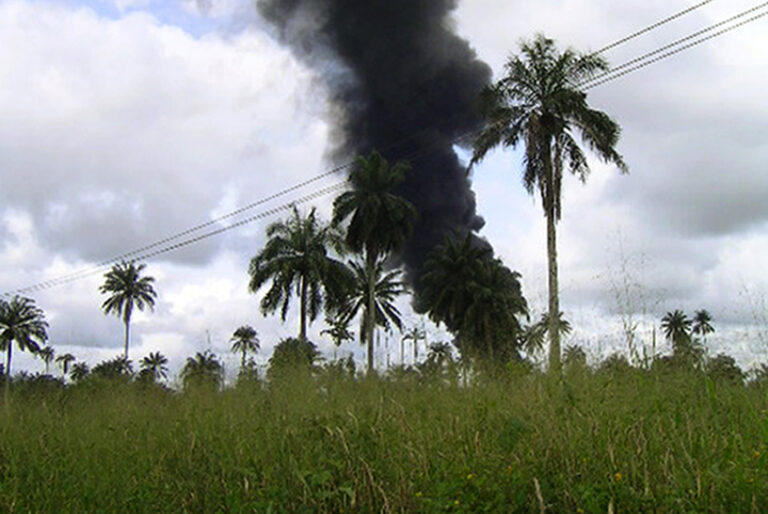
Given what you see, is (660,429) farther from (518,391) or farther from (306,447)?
(306,447)

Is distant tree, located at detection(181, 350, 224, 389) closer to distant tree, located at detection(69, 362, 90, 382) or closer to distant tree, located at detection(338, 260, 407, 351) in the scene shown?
distant tree, located at detection(69, 362, 90, 382)

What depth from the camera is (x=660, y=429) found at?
12.4 ft

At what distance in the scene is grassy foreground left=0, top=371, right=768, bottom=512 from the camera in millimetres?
3328

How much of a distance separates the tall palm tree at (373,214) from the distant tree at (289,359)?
3540cm

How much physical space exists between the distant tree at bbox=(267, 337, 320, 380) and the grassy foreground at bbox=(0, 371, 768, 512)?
832mm

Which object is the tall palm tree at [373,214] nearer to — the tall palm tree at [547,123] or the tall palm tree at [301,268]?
the tall palm tree at [301,268]

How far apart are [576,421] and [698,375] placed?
1.55 m

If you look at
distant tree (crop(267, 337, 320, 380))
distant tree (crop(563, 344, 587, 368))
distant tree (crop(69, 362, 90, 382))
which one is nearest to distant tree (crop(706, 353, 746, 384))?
distant tree (crop(563, 344, 587, 368))

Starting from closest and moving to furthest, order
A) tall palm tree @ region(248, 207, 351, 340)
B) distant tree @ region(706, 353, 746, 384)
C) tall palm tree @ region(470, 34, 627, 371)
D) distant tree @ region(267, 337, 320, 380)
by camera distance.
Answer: distant tree @ region(706, 353, 746, 384) → distant tree @ region(267, 337, 320, 380) → tall palm tree @ region(470, 34, 627, 371) → tall palm tree @ region(248, 207, 351, 340)

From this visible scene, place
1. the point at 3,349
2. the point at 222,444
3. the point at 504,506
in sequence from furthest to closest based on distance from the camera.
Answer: the point at 3,349 → the point at 222,444 → the point at 504,506

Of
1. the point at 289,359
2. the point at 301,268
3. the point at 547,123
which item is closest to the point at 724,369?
the point at 289,359

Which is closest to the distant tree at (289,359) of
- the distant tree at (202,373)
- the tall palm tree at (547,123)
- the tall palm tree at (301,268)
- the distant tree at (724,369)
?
the distant tree at (202,373)

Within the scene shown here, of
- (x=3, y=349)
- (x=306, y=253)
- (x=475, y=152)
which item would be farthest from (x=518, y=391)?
(x=3, y=349)

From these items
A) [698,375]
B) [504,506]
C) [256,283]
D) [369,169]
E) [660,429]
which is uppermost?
[369,169]
